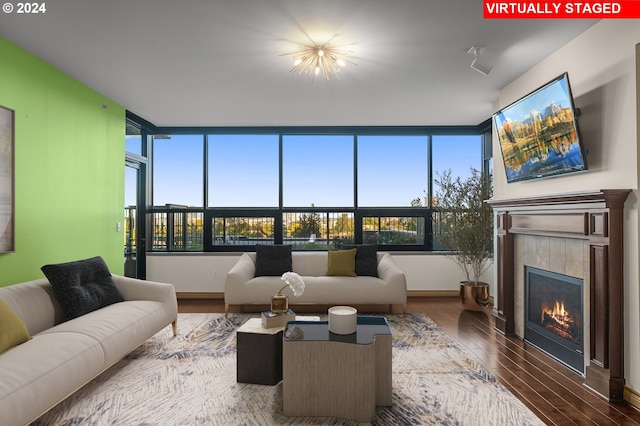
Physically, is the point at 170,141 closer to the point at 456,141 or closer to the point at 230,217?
the point at 230,217

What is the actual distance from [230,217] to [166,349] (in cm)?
277

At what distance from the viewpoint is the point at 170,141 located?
581cm

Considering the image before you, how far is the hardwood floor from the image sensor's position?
2.24 meters

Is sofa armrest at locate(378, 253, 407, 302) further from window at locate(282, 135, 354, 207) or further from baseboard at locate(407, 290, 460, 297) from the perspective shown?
window at locate(282, 135, 354, 207)

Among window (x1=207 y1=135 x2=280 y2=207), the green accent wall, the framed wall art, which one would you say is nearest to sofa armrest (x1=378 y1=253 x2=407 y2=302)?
window (x1=207 y1=135 x2=280 y2=207)

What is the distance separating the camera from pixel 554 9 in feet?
8.15

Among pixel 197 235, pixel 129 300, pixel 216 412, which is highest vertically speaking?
pixel 197 235

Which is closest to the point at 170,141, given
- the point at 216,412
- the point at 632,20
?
the point at 216,412

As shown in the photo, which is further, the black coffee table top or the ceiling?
the ceiling

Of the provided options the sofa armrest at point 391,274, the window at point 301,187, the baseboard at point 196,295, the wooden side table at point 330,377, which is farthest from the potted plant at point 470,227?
the baseboard at point 196,295

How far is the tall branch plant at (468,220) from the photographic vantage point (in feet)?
16.0

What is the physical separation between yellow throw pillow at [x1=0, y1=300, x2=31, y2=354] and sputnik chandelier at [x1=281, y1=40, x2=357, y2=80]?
285cm

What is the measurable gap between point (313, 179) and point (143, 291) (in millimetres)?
3162

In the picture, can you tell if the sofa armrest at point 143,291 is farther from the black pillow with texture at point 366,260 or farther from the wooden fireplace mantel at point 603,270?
the wooden fireplace mantel at point 603,270
